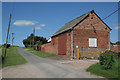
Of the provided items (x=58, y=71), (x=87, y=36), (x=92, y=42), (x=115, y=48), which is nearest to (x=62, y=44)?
(x=87, y=36)

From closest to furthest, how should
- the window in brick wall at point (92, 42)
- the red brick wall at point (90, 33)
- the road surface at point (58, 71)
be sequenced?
the road surface at point (58, 71) < the red brick wall at point (90, 33) < the window in brick wall at point (92, 42)

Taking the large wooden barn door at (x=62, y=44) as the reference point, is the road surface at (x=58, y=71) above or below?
below

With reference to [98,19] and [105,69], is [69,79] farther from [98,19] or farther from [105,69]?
[98,19]

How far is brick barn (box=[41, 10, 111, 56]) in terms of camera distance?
22.2 meters

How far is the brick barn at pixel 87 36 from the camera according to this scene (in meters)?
22.2

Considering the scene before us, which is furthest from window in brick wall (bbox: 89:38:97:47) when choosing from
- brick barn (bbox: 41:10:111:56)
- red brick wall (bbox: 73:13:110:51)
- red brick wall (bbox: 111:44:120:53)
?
red brick wall (bbox: 111:44:120:53)

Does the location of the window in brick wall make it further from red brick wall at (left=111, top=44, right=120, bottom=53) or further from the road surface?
the road surface

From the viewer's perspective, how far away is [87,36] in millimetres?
22844

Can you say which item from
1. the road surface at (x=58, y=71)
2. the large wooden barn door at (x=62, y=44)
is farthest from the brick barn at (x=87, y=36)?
the road surface at (x=58, y=71)

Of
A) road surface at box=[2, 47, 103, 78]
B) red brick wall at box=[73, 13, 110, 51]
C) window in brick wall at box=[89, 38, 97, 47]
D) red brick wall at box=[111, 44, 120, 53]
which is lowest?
road surface at box=[2, 47, 103, 78]

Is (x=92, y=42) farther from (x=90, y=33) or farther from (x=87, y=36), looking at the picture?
(x=90, y=33)

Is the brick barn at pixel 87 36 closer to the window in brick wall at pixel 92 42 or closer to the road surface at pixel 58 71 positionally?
the window in brick wall at pixel 92 42

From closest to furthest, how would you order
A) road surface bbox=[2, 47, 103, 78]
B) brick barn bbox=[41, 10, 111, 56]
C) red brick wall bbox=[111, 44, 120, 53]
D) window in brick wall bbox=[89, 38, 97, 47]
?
1. road surface bbox=[2, 47, 103, 78]
2. brick barn bbox=[41, 10, 111, 56]
3. window in brick wall bbox=[89, 38, 97, 47]
4. red brick wall bbox=[111, 44, 120, 53]

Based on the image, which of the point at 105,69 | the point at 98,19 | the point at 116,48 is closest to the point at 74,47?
the point at 98,19
